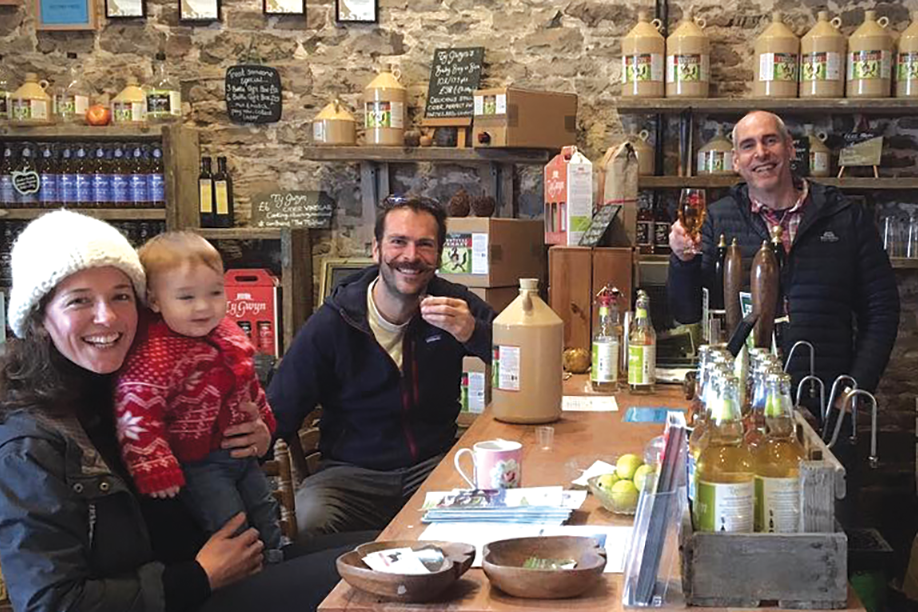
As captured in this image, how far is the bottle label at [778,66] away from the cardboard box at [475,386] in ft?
5.79

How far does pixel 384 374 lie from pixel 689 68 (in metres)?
2.23

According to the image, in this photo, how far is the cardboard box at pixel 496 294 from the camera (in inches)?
170

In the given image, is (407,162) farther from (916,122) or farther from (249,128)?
(916,122)

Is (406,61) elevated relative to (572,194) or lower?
elevated

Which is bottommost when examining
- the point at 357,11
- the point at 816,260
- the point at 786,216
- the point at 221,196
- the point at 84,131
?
the point at 816,260

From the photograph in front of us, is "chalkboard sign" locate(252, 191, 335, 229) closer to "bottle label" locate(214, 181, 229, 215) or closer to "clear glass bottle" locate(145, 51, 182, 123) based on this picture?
"bottle label" locate(214, 181, 229, 215)

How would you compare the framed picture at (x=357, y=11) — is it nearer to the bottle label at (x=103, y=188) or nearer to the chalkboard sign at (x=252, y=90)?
the chalkboard sign at (x=252, y=90)

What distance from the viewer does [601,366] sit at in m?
3.14

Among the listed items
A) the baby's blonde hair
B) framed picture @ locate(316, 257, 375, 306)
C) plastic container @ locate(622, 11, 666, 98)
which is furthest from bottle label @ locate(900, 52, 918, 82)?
the baby's blonde hair

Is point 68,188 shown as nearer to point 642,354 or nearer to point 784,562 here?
point 642,354

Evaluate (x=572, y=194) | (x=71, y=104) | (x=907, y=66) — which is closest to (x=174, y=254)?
(x=572, y=194)

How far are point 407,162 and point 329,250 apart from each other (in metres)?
0.59

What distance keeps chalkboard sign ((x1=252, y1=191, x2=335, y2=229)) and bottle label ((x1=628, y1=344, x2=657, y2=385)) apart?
235cm

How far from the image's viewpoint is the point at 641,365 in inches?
123
